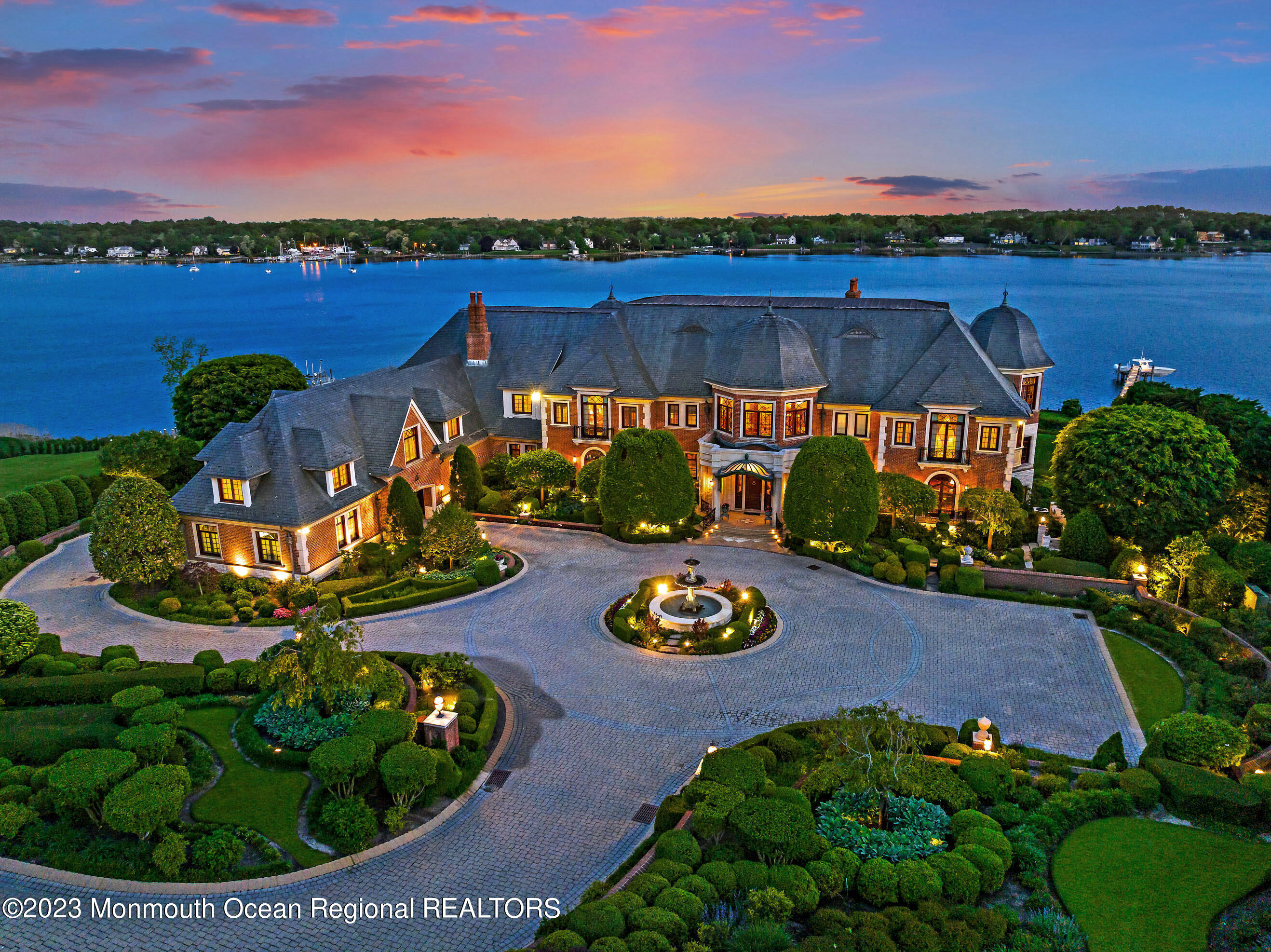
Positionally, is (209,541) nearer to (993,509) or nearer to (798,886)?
(798,886)

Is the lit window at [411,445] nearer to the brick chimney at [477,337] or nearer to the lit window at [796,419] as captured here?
the brick chimney at [477,337]

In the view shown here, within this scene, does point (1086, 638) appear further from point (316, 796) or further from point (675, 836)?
point (316, 796)

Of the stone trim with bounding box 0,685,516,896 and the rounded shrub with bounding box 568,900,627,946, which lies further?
the stone trim with bounding box 0,685,516,896

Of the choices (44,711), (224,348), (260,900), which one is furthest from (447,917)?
(224,348)

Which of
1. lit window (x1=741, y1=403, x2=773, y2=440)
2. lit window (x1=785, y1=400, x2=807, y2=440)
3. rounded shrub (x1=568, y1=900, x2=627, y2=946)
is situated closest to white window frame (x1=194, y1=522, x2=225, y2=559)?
lit window (x1=741, y1=403, x2=773, y2=440)

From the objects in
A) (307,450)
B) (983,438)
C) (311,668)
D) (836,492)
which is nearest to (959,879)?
(311,668)

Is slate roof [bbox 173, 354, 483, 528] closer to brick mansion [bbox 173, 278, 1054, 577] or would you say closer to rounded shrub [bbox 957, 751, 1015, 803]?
brick mansion [bbox 173, 278, 1054, 577]

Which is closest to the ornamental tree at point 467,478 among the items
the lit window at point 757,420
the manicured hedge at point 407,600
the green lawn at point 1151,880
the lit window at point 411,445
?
the lit window at point 411,445
